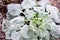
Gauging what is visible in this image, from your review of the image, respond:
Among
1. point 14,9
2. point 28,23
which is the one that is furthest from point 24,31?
point 14,9

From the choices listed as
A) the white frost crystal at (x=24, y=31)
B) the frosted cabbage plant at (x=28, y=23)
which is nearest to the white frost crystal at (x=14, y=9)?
the frosted cabbage plant at (x=28, y=23)

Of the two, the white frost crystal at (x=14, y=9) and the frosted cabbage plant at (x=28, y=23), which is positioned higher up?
the white frost crystal at (x=14, y=9)

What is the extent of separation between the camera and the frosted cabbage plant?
2.09 meters

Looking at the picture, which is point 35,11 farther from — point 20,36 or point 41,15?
point 20,36

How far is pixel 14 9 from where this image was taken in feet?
7.43

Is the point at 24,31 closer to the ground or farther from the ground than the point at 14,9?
closer to the ground

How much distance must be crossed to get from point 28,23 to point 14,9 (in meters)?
0.24

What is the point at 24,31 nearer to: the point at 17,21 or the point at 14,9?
the point at 17,21

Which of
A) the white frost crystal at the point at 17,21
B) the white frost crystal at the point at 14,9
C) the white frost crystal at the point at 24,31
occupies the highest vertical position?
the white frost crystal at the point at 14,9

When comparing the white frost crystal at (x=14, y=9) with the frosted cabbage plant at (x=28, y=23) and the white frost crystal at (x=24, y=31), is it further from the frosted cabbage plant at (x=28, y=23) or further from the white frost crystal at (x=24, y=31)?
the white frost crystal at (x=24, y=31)

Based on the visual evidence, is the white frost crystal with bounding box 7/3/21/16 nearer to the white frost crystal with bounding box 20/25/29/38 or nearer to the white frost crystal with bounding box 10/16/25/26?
the white frost crystal with bounding box 10/16/25/26

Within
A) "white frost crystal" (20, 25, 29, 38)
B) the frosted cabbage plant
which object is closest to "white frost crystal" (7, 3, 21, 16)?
the frosted cabbage plant

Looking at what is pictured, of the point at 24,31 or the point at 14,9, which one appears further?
the point at 14,9

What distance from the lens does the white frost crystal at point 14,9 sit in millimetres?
2252
